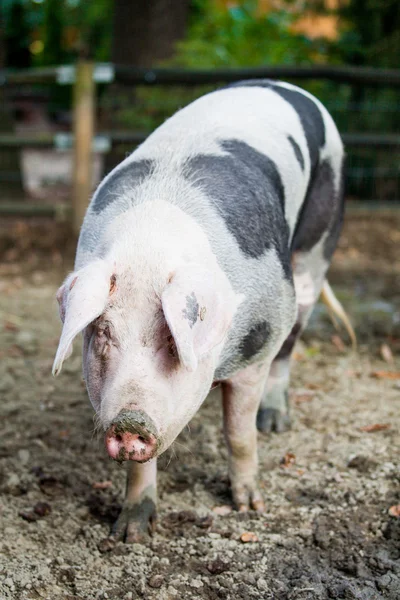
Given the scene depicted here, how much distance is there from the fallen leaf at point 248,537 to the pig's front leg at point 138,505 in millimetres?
342

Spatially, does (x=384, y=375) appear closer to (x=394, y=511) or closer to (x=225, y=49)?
(x=394, y=511)

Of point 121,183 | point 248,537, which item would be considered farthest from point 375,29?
point 248,537

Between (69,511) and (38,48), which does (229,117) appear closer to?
(69,511)

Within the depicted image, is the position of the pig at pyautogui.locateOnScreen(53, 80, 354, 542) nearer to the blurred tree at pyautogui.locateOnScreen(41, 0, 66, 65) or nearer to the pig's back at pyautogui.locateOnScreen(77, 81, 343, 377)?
the pig's back at pyautogui.locateOnScreen(77, 81, 343, 377)

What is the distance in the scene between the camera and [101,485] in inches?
132

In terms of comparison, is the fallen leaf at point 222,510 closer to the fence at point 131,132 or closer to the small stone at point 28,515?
the small stone at point 28,515

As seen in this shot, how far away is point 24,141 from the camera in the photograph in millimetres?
7691

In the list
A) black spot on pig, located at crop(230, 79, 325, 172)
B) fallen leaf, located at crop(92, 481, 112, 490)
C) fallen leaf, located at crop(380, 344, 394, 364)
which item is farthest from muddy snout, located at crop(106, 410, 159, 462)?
fallen leaf, located at crop(380, 344, 394, 364)

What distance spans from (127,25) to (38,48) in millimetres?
9227

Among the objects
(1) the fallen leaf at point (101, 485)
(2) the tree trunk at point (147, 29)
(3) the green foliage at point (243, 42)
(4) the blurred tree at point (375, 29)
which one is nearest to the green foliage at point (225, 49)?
(3) the green foliage at point (243, 42)

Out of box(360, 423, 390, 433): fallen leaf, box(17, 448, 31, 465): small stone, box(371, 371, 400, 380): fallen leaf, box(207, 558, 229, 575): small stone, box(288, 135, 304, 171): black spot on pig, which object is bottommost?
box(371, 371, 400, 380): fallen leaf

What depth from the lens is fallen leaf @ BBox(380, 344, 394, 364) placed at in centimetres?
482

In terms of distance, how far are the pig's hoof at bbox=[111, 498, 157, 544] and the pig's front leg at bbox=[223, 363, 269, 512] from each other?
1.21ft

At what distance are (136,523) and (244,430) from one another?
539 millimetres
